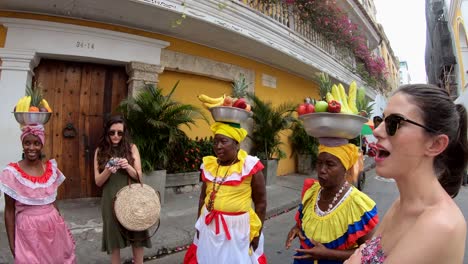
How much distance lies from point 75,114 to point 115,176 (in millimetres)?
3421

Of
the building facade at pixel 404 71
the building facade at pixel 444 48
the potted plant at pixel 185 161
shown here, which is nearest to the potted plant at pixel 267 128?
the potted plant at pixel 185 161

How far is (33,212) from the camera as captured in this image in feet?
8.02

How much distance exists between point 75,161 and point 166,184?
1767 millimetres

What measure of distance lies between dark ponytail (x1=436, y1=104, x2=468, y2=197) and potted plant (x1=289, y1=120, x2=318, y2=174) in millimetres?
8241

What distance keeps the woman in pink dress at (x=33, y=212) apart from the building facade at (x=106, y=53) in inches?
125

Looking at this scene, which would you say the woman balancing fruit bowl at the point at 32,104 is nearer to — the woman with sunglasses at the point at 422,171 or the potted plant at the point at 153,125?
the potted plant at the point at 153,125

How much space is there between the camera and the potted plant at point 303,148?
9625mm

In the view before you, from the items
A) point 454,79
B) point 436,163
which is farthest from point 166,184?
point 454,79

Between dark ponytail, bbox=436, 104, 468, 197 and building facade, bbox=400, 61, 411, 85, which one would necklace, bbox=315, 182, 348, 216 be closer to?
dark ponytail, bbox=436, 104, 468, 197

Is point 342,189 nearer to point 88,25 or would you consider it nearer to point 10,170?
point 10,170

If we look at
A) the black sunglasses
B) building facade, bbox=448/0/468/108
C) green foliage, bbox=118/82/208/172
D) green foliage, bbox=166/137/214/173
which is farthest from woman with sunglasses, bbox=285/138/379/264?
building facade, bbox=448/0/468/108

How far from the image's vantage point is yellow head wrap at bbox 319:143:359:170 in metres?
2.08

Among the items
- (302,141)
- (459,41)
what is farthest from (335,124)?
(459,41)

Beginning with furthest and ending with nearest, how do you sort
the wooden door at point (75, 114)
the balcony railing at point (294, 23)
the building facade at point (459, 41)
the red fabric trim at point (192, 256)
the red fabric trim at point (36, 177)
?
the building facade at point (459, 41) < the balcony railing at point (294, 23) < the wooden door at point (75, 114) < the red fabric trim at point (192, 256) < the red fabric trim at point (36, 177)
